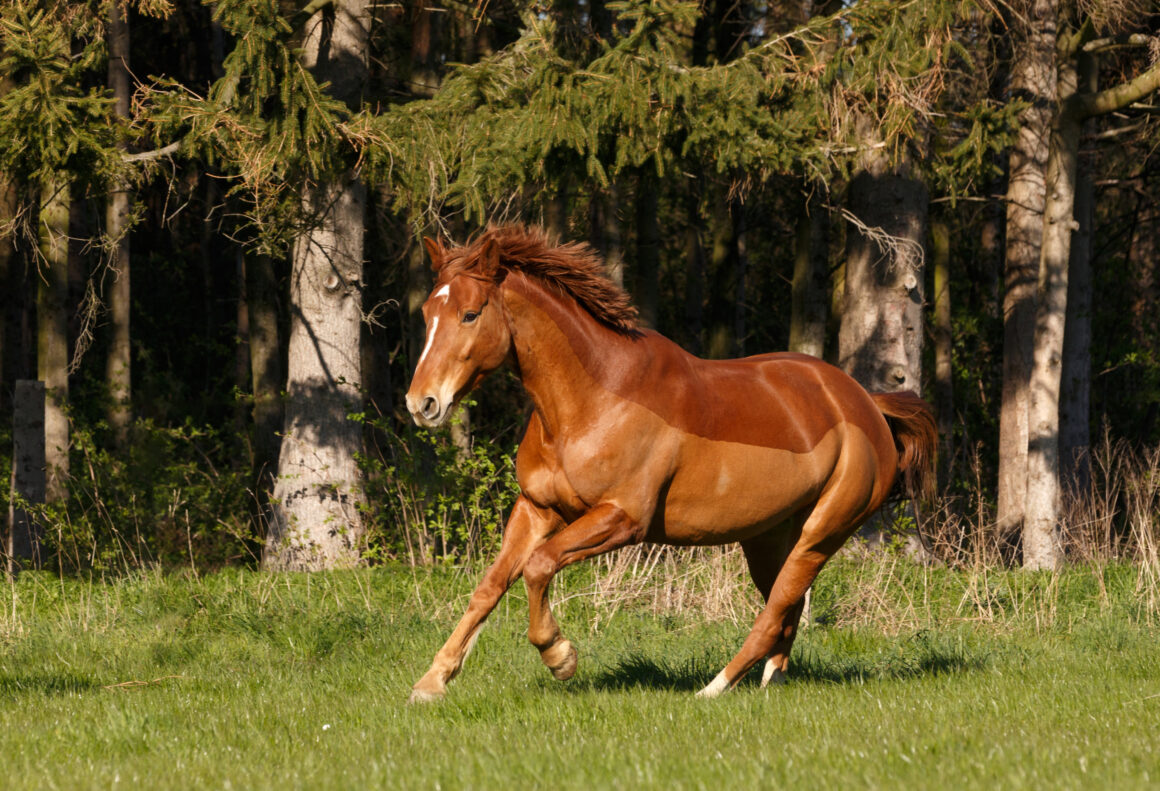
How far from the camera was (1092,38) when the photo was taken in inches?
535

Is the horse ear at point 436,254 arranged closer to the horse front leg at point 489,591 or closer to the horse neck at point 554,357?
the horse neck at point 554,357

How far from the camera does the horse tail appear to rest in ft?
23.5

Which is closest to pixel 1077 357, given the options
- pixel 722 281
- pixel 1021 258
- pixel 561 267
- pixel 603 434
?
pixel 1021 258

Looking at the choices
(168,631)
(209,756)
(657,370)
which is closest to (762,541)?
(657,370)

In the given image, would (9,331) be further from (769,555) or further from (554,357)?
(554,357)

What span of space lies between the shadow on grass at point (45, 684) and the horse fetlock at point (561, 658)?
2.61 metres

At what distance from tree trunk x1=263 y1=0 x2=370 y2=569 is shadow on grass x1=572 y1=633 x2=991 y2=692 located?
4.74 meters

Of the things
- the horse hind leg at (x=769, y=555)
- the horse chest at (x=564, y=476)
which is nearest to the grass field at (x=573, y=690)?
the horse hind leg at (x=769, y=555)

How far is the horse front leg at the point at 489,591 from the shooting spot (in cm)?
568

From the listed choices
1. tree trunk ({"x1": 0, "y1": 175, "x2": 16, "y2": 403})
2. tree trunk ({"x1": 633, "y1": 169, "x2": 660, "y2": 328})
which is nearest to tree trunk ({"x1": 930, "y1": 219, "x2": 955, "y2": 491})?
tree trunk ({"x1": 633, "y1": 169, "x2": 660, "y2": 328})

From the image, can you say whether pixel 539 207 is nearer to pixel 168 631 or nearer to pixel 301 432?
pixel 301 432

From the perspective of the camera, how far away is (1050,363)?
490 inches

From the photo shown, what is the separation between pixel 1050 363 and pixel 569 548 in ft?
27.8

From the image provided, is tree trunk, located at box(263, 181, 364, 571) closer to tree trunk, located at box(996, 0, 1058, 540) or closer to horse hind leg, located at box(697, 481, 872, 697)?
horse hind leg, located at box(697, 481, 872, 697)
